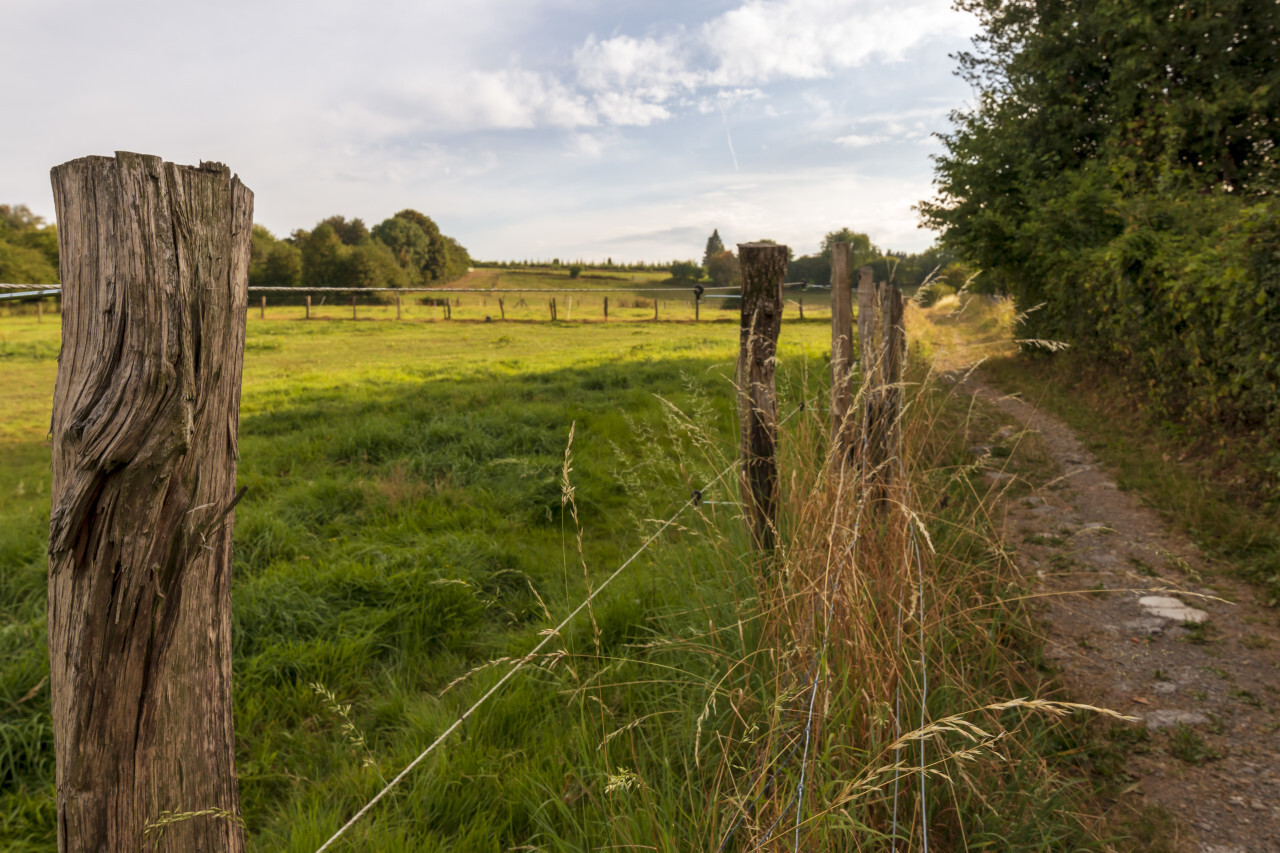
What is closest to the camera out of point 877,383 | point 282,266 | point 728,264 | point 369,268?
point 877,383

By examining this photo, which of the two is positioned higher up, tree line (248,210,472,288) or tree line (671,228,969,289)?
tree line (248,210,472,288)

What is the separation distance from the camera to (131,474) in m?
1.07

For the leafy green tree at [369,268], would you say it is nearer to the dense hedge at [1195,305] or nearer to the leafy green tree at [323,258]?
the leafy green tree at [323,258]

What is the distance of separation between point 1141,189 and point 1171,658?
31.4 feet

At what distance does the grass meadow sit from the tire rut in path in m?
0.37

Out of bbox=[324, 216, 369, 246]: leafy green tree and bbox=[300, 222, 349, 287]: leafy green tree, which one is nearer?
bbox=[300, 222, 349, 287]: leafy green tree

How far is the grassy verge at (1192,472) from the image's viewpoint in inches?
196

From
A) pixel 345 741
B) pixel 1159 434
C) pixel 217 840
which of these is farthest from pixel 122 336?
pixel 1159 434

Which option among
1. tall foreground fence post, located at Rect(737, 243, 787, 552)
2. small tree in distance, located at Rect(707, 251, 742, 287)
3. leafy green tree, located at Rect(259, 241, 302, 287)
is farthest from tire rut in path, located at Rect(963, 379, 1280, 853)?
leafy green tree, located at Rect(259, 241, 302, 287)

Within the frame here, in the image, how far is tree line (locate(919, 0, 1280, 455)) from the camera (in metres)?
6.29

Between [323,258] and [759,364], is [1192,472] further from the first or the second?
[323,258]

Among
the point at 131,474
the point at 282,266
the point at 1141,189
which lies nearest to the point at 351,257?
the point at 282,266

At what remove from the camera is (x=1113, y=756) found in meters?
2.93

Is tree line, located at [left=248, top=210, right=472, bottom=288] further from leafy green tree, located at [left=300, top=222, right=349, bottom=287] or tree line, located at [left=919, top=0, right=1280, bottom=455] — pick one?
tree line, located at [left=919, top=0, right=1280, bottom=455]
